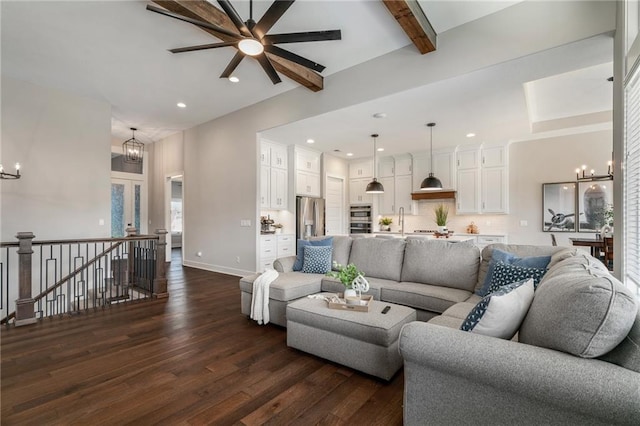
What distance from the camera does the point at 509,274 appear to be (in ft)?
7.84

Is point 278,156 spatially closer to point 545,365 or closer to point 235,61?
point 235,61

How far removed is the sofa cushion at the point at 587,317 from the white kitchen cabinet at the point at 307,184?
5800 mm

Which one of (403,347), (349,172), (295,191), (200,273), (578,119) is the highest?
(578,119)

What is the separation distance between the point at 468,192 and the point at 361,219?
2.79 m

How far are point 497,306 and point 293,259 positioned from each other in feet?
9.79

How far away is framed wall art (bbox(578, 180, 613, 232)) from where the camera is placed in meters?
5.25

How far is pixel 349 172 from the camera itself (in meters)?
8.45

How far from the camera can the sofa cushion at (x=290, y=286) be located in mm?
3203

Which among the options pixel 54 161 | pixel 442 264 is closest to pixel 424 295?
pixel 442 264

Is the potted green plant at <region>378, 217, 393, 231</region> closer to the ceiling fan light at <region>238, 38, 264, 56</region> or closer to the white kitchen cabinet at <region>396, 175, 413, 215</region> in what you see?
the white kitchen cabinet at <region>396, 175, 413, 215</region>

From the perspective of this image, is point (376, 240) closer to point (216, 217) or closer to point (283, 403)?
point (283, 403)

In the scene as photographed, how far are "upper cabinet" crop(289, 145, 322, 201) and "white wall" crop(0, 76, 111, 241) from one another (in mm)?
3666

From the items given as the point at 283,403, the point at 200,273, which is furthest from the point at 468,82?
the point at 200,273

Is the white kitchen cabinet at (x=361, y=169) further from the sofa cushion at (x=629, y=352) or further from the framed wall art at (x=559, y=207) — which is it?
the sofa cushion at (x=629, y=352)
